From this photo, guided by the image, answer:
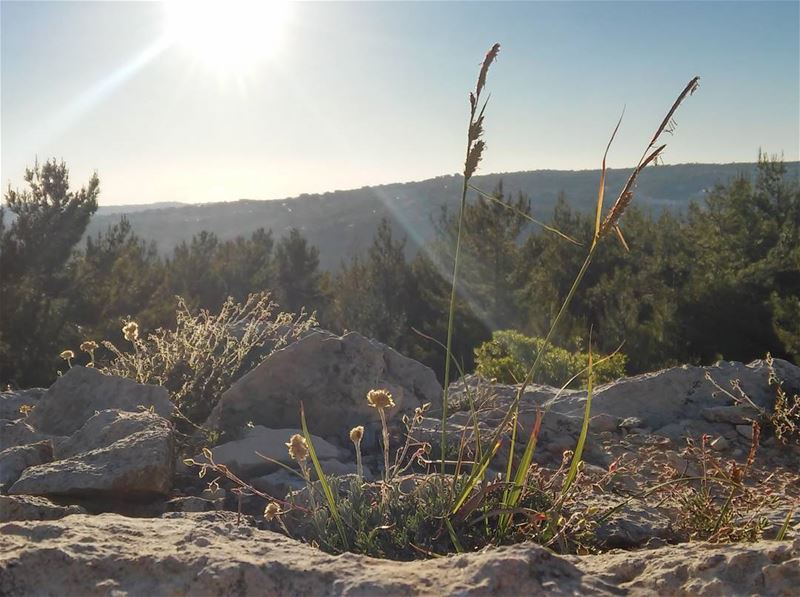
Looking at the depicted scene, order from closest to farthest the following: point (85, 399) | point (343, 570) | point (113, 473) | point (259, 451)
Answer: point (343, 570)
point (113, 473)
point (259, 451)
point (85, 399)

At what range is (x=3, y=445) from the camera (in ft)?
11.6

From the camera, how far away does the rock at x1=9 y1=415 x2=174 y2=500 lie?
8.66 ft

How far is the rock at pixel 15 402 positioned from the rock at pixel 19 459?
1.33m

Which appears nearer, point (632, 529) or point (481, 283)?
point (632, 529)

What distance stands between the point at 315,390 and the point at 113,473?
5.11 feet

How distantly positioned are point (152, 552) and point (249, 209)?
10555cm

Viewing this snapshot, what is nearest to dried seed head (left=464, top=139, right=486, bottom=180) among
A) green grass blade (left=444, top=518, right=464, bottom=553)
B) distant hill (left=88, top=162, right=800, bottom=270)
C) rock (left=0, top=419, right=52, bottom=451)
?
green grass blade (left=444, top=518, right=464, bottom=553)

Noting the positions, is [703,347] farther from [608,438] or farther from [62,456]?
[62,456]

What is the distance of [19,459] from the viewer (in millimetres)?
3068

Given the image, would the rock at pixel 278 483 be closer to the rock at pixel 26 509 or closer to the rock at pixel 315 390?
the rock at pixel 315 390

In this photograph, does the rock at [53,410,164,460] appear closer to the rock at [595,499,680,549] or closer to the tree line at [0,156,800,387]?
the rock at [595,499,680,549]

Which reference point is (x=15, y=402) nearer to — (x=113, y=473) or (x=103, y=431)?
(x=103, y=431)

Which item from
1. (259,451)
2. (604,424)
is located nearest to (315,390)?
(259,451)

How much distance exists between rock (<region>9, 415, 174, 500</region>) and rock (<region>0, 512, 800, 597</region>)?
114 centimetres
